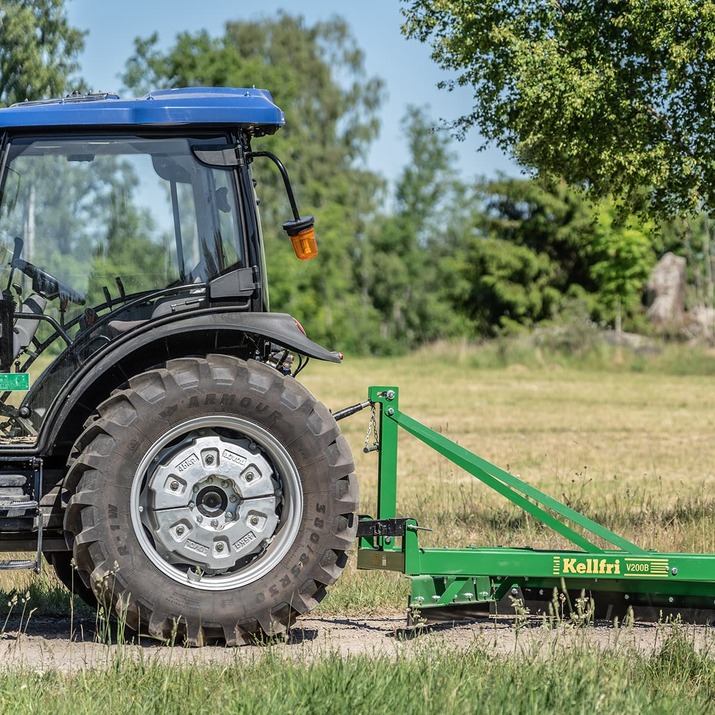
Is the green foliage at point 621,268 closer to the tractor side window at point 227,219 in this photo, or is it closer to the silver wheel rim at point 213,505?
the tractor side window at point 227,219

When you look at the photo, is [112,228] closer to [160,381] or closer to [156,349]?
[156,349]

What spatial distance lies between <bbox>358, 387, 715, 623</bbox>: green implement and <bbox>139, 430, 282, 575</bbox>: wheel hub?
60 centimetres

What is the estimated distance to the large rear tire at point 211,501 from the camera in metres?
5.02

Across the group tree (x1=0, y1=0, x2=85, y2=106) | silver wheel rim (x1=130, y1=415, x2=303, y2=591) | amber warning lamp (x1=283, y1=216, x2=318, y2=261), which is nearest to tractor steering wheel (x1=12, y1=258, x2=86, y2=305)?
silver wheel rim (x1=130, y1=415, x2=303, y2=591)

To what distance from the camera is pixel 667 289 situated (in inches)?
1720

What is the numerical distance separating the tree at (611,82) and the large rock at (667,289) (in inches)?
1410

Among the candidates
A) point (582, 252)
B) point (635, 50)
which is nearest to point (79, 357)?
point (635, 50)

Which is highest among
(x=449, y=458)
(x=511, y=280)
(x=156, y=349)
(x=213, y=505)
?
(x=511, y=280)

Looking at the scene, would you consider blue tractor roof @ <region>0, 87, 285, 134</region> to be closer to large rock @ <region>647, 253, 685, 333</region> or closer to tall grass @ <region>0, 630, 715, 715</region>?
tall grass @ <region>0, 630, 715, 715</region>

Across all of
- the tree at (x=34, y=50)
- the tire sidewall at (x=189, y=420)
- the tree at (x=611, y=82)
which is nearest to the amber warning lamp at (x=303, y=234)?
the tire sidewall at (x=189, y=420)

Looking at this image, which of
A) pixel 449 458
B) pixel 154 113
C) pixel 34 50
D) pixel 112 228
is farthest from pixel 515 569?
pixel 34 50

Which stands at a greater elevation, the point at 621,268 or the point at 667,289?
the point at 621,268

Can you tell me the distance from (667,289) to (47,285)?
40.5 metres

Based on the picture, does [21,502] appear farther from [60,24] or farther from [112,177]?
[60,24]
